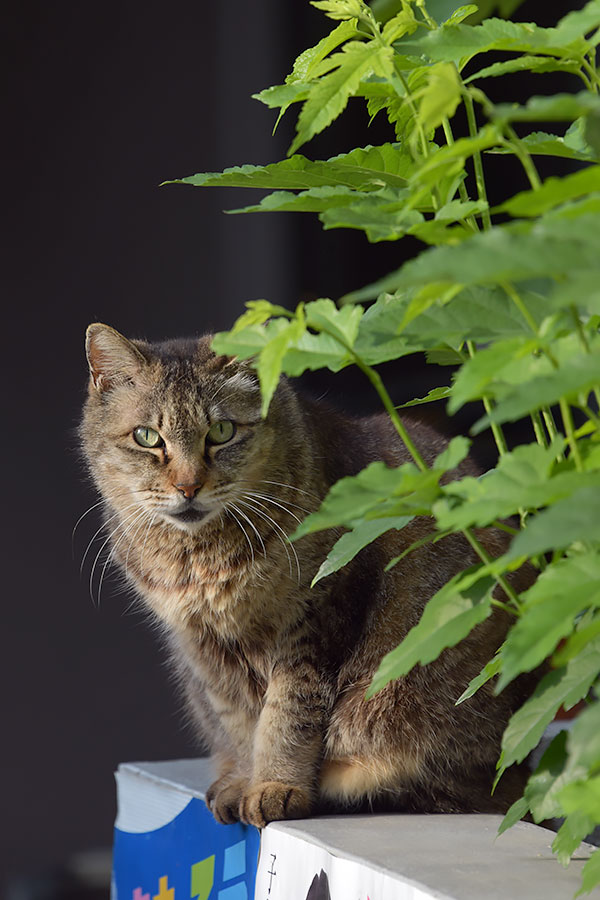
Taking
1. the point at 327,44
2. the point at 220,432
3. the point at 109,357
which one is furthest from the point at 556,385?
the point at 109,357

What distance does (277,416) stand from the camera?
1.29 metres

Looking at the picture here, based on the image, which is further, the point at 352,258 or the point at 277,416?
the point at 352,258

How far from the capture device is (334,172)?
73cm

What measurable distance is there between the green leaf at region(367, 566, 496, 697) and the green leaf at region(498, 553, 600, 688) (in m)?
0.08

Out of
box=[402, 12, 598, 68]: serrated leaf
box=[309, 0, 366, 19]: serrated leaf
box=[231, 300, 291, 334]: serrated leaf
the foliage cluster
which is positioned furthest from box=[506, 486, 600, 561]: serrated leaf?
box=[309, 0, 366, 19]: serrated leaf

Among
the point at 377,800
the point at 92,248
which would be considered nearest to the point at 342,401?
the point at 92,248

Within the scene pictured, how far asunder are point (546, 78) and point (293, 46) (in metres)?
0.75

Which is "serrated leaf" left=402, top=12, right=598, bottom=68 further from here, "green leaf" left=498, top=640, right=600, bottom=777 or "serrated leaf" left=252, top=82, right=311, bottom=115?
"green leaf" left=498, top=640, right=600, bottom=777

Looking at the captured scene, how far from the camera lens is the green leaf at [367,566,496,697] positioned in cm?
58

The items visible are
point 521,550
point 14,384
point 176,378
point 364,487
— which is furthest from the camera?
point 14,384

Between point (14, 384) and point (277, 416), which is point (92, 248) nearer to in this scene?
point (14, 384)

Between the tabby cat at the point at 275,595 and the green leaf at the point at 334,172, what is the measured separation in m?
0.54

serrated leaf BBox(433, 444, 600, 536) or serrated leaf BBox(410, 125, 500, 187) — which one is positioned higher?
serrated leaf BBox(410, 125, 500, 187)

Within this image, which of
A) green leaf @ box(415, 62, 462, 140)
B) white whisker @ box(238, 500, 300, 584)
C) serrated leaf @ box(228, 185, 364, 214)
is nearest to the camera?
green leaf @ box(415, 62, 462, 140)
